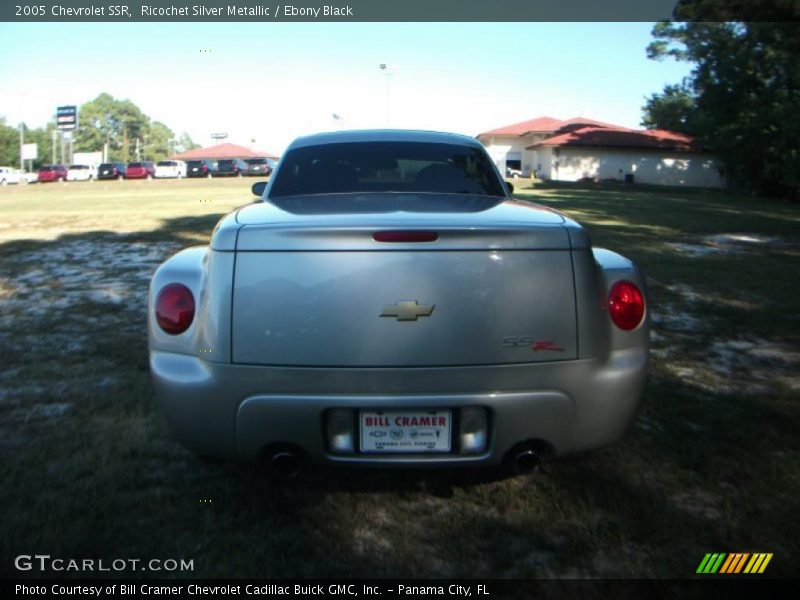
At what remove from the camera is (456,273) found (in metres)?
2.64

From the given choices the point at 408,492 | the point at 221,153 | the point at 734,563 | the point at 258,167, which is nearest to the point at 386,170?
the point at 408,492

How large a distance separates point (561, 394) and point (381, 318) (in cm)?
74

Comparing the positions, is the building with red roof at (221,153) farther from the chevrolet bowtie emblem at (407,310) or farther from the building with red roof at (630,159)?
the chevrolet bowtie emblem at (407,310)

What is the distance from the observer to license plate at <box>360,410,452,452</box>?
2.69m

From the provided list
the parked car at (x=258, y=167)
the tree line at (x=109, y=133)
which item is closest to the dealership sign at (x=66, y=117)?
the tree line at (x=109, y=133)

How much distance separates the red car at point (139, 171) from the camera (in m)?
55.6

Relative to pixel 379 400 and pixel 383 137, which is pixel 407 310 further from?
pixel 383 137

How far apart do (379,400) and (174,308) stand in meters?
0.92

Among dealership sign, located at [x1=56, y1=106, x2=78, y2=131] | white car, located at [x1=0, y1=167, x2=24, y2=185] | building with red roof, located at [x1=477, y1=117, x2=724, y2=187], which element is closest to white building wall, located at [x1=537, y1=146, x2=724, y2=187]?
building with red roof, located at [x1=477, y1=117, x2=724, y2=187]

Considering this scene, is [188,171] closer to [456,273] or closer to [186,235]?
[186,235]

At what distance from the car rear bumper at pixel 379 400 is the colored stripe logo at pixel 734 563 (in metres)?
0.57

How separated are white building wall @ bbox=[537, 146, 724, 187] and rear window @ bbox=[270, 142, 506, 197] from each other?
148ft

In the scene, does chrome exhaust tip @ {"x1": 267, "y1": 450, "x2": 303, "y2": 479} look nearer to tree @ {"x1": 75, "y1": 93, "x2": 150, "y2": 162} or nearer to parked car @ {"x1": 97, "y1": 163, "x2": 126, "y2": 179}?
parked car @ {"x1": 97, "y1": 163, "x2": 126, "y2": 179}

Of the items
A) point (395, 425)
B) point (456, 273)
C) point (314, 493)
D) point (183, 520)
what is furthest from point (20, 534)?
point (456, 273)
